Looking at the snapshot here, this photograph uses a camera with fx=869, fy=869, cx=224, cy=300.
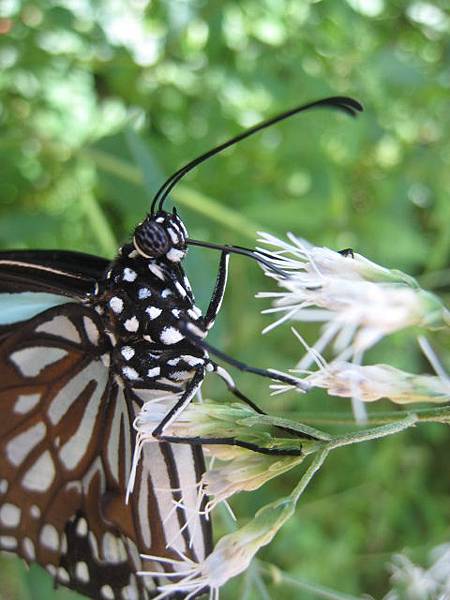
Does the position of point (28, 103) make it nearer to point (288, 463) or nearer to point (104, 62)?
point (104, 62)

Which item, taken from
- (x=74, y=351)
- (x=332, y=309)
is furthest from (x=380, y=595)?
(x=332, y=309)

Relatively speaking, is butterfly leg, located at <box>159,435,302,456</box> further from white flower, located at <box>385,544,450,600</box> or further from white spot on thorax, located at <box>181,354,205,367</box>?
white flower, located at <box>385,544,450,600</box>

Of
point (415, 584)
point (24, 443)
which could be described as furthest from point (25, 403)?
point (415, 584)

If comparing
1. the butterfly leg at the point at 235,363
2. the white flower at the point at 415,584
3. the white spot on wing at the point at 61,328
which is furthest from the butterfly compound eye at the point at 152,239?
the white flower at the point at 415,584

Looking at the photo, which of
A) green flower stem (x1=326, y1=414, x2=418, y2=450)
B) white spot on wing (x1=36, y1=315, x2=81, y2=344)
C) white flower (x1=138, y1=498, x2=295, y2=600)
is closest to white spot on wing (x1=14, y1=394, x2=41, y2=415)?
white spot on wing (x1=36, y1=315, x2=81, y2=344)

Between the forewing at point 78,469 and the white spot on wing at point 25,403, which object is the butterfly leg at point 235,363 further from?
the white spot on wing at point 25,403

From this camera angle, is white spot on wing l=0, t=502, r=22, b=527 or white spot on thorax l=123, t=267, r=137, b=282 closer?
white spot on thorax l=123, t=267, r=137, b=282
